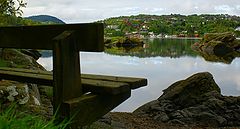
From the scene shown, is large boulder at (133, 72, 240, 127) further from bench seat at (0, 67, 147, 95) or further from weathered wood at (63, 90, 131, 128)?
weathered wood at (63, 90, 131, 128)

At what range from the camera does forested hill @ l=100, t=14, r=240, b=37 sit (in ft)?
403

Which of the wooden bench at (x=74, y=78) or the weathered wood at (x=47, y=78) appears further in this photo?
the weathered wood at (x=47, y=78)

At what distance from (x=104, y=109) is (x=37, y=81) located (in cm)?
89

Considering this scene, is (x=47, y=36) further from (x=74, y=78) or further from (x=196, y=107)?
(x=196, y=107)

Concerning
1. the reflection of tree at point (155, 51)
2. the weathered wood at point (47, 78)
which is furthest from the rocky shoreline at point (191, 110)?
the reflection of tree at point (155, 51)

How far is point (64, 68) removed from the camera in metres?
3.40

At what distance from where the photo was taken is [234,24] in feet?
399

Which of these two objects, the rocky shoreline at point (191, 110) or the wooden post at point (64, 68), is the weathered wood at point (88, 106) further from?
the rocky shoreline at point (191, 110)

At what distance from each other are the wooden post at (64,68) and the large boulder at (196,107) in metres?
6.36

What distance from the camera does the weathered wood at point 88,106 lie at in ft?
11.3

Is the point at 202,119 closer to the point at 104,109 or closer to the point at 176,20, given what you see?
the point at 104,109

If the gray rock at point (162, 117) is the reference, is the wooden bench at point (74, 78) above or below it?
above

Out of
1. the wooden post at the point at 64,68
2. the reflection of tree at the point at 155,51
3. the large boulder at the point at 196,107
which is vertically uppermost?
the wooden post at the point at 64,68

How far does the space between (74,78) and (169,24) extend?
141m
